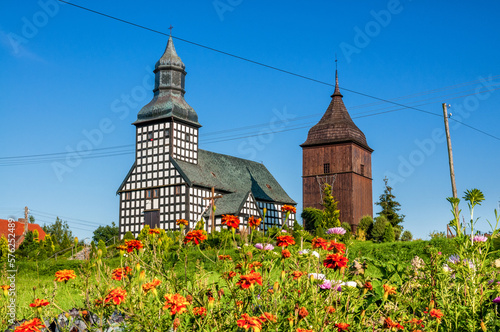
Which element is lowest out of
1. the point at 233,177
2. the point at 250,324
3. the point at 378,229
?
the point at 250,324

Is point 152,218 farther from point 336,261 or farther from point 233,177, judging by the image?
point 336,261

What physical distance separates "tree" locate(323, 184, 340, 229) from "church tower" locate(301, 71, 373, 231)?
0.65 metres

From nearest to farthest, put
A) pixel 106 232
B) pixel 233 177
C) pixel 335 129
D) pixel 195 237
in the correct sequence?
1. pixel 195 237
2. pixel 335 129
3. pixel 233 177
4. pixel 106 232

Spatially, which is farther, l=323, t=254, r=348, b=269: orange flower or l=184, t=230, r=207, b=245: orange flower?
l=184, t=230, r=207, b=245: orange flower

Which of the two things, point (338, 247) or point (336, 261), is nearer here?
point (336, 261)

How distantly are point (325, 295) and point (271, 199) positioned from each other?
1428 inches

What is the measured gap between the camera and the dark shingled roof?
3378 cm

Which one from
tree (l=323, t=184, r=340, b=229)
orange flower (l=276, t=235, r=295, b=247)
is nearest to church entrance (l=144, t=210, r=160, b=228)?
tree (l=323, t=184, r=340, b=229)

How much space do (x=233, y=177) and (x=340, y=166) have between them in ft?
25.9

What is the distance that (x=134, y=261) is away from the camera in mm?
3562

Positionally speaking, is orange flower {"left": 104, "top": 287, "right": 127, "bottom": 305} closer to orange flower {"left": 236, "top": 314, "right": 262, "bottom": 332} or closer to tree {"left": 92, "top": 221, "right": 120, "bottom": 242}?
orange flower {"left": 236, "top": 314, "right": 262, "bottom": 332}

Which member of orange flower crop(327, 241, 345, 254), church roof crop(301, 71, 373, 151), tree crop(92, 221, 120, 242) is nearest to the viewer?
orange flower crop(327, 241, 345, 254)

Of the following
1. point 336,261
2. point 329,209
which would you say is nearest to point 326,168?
point 329,209

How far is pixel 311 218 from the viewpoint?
3444 cm
